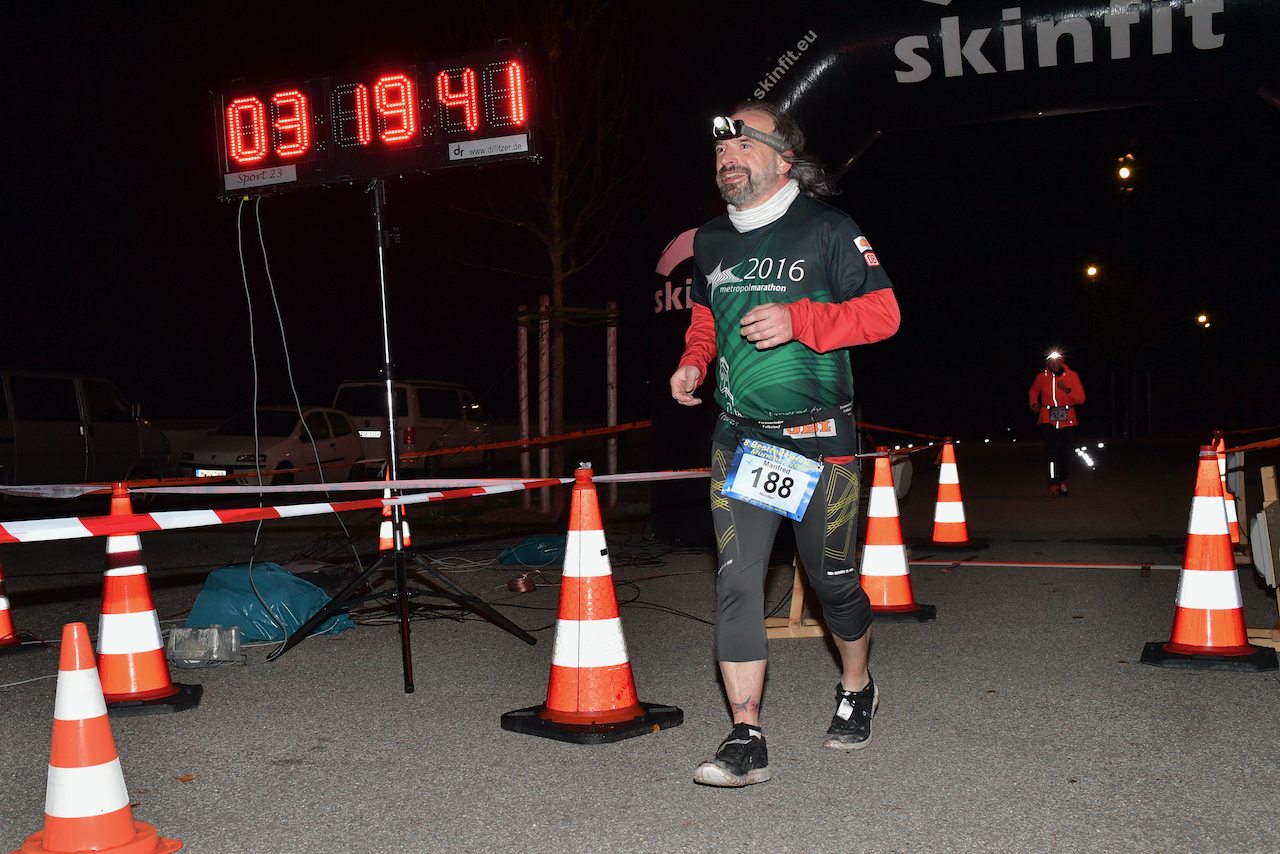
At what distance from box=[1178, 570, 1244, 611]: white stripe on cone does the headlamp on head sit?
3.00 metres

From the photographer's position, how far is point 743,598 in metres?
3.74

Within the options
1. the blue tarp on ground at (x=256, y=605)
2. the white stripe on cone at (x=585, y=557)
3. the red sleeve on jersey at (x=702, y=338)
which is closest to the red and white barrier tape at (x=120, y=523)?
the blue tarp on ground at (x=256, y=605)

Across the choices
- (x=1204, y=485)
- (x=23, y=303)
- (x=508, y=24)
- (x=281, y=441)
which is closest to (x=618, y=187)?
(x=508, y=24)

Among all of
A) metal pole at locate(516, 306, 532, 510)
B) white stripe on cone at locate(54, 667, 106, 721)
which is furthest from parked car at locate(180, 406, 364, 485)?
white stripe on cone at locate(54, 667, 106, 721)

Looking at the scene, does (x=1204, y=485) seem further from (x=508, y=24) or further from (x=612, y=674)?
(x=508, y=24)

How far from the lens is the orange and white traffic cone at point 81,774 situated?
2959 millimetres

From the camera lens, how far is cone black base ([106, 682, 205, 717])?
4.63 meters

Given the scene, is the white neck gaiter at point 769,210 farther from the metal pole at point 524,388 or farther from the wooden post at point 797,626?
the metal pole at point 524,388

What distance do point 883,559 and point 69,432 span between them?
11755 millimetres

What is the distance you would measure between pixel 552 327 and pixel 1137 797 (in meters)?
10.6

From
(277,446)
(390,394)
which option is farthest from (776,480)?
(277,446)

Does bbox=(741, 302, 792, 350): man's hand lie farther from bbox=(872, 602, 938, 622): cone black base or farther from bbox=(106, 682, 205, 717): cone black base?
bbox=(872, 602, 938, 622): cone black base

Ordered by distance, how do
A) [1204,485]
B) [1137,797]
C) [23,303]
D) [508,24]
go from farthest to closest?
[23,303] → [508,24] → [1204,485] → [1137,797]

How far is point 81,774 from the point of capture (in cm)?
297
